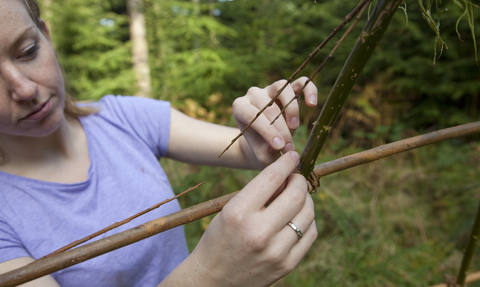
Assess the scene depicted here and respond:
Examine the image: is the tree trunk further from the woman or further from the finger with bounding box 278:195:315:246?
the finger with bounding box 278:195:315:246

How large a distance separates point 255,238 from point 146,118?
858mm

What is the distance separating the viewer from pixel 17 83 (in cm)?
73

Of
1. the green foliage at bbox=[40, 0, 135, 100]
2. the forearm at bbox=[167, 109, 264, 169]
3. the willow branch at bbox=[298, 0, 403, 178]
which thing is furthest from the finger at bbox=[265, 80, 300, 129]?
the green foliage at bbox=[40, 0, 135, 100]

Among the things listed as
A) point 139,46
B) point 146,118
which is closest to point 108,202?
point 146,118

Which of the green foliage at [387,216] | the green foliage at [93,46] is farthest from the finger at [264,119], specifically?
the green foliage at [93,46]

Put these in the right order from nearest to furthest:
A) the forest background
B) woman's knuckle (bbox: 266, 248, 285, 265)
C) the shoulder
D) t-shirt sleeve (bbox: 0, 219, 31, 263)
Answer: woman's knuckle (bbox: 266, 248, 285, 265)
t-shirt sleeve (bbox: 0, 219, 31, 263)
the shoulder
the forest background

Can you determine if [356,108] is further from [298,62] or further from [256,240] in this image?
[256,240]

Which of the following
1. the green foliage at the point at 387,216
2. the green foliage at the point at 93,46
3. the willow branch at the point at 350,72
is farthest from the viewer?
the green foliage at the point at 93,46

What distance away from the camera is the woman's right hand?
1.66 feet

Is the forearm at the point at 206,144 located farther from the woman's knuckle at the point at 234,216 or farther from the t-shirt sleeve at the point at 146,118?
the woman's knuckle at the point at 234,216

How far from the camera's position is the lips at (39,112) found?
0.79 metres

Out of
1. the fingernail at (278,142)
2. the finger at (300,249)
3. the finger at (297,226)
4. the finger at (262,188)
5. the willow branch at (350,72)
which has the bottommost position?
the finger at (300,249)

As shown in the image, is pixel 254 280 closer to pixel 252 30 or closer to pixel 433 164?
pixel 433 164

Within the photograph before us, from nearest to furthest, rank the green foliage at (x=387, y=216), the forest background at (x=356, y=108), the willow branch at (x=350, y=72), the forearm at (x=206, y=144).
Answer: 1. the willow branch at (x=350, y=72)
2. the forearm at (x=206, y=144)
3. the green foliage at (x=387, y=216)
4. the forest background at (x=356, y=108)
